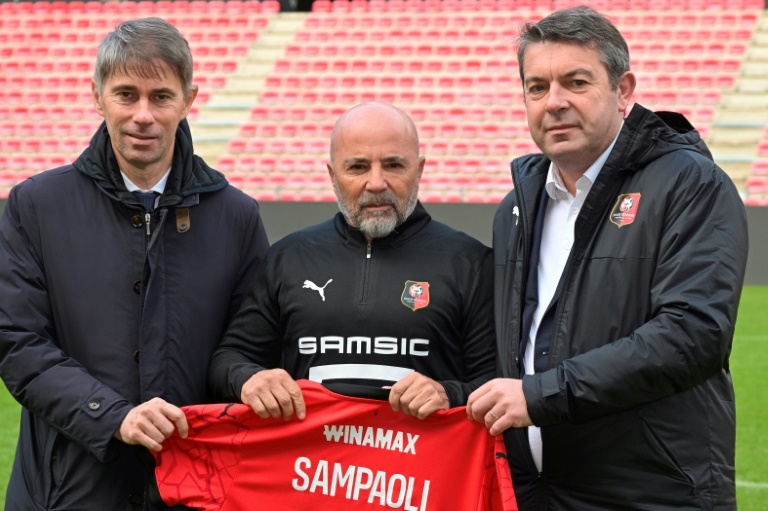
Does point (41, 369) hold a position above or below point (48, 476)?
above

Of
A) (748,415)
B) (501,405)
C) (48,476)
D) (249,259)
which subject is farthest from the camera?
(748,415)

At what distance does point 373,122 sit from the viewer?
9.93 ft

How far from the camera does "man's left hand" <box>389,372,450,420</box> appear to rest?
9.07 ft

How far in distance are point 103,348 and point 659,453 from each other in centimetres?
154

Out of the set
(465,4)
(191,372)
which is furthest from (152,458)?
(465,4)

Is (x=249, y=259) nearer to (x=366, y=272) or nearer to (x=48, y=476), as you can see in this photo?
(x=366, y=272)

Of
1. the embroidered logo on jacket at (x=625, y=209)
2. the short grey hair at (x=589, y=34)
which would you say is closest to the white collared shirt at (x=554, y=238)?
the embroidered logo on jacket at (x=625, y=209)

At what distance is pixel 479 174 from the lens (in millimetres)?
18359

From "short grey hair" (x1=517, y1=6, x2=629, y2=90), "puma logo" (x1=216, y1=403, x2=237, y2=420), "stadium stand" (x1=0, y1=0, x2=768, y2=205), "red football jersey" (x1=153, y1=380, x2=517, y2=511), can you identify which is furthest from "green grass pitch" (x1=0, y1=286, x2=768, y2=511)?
"stadium stand" (x1=0, y1=0, x2=768, y2=205)

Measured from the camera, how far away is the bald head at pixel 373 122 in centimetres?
303

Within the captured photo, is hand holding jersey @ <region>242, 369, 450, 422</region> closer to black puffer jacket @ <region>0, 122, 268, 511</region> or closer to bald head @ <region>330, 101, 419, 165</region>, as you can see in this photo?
black puffer jacket @ <region>0, 122, 268, 511</region>

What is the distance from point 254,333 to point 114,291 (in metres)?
0.43

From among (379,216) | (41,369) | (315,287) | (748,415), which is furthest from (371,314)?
(748,415)

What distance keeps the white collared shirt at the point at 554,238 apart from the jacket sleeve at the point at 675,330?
0.26 m
